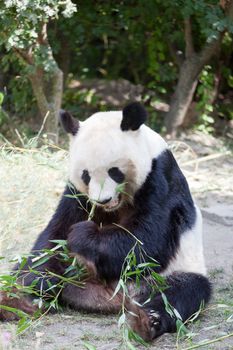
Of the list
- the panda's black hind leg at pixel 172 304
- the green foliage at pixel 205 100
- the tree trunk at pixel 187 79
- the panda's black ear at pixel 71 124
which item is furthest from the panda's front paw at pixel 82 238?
the green foliage at pixel 205 100

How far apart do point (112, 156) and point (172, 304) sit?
33.7 inches

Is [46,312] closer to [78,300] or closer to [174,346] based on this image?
[78,300]

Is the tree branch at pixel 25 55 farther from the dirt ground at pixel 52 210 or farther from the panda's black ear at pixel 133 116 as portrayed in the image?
the panda's black ear at pixel 133 116

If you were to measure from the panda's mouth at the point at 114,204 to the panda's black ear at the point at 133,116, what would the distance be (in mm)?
387

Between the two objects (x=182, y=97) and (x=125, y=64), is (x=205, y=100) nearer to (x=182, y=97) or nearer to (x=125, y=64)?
(x=182, y=97)

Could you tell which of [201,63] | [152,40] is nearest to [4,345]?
[201,63]

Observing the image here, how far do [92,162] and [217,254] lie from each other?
1774 millimetres

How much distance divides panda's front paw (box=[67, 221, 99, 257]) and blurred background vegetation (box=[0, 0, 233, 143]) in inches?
115

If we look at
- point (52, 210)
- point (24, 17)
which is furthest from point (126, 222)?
point (24, 17)

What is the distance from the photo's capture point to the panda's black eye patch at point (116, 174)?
12.9ft

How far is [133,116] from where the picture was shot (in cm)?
395

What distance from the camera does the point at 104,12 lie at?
852 cm

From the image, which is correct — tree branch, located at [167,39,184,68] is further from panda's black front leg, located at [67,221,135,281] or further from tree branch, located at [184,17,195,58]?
panda's black front leg, located at [67,221,135,281]

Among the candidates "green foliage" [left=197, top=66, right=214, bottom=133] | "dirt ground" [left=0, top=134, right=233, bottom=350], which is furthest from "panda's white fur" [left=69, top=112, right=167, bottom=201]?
"green foliage" [left=197, top=66, right=214, bottom=133]
